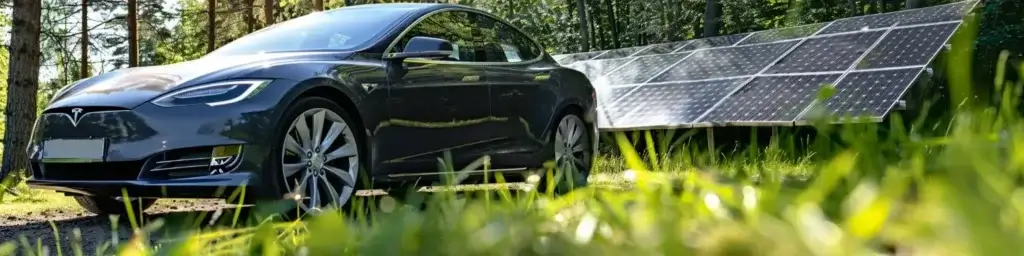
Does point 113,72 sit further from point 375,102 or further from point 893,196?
point 893,196

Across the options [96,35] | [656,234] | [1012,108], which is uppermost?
[96,35]

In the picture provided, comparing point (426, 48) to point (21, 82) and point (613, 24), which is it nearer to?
point (21, 82)

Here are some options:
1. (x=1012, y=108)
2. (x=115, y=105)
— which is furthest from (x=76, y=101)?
(x=1012, y=108)

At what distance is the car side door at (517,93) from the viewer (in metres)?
6.29

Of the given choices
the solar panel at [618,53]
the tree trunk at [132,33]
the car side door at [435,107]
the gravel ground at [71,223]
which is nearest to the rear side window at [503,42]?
the car side door at [435,107]

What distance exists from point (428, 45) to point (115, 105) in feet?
5.50

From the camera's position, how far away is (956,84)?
1.33 metres

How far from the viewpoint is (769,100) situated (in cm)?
999

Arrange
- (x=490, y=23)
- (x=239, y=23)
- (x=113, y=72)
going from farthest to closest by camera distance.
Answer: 1. (x=239, y=23)
2. (x=490, y=23)
3. (x=113, y=72)

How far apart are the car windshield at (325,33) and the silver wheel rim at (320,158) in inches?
26.5

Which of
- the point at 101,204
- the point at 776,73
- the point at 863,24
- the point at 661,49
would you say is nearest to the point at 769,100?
the point at 776,73

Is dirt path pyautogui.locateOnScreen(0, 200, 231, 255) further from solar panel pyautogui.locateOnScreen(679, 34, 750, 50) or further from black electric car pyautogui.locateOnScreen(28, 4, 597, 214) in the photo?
solar panel pyautogui.locateOnScreen(679, 34, 750, 50)

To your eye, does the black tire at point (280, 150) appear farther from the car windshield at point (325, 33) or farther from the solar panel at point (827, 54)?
the solar panel at point (827, 54)

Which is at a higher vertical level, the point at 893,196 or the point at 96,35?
the point at 96,35
